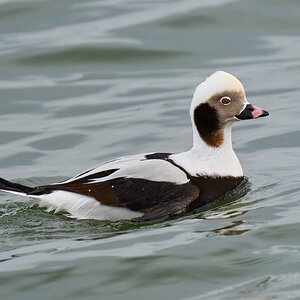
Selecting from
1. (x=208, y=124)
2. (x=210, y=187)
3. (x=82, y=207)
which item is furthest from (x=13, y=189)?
(x=208, y=124)

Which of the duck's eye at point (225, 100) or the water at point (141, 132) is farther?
the duck's eye at point (225, 100)

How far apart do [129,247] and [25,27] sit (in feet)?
27.8

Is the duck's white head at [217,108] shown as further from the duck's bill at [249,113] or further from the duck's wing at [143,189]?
the duck's wing at [143,189]

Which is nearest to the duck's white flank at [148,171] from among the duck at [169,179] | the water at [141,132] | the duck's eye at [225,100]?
the duck at [169,179]

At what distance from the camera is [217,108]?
920 centimetres

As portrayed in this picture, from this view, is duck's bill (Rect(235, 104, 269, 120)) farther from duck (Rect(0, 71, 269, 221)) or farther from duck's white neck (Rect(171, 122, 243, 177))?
duck's white neck (Rect(171, 122, 243, 177))

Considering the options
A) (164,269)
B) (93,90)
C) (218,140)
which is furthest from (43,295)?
(93,90)

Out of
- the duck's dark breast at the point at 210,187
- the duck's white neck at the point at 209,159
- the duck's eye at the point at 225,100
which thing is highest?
the duck's eye at the point at 225,100

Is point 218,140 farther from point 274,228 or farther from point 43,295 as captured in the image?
point 43,295

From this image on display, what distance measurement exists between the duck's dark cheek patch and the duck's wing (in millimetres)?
530

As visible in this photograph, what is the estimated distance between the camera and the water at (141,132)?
7523 mm

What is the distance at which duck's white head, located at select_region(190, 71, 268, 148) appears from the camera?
915cm

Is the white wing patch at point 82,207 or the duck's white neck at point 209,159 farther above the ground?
the duck's white neck at point 209,159

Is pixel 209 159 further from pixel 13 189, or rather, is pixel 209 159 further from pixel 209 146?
pixel 13 189
